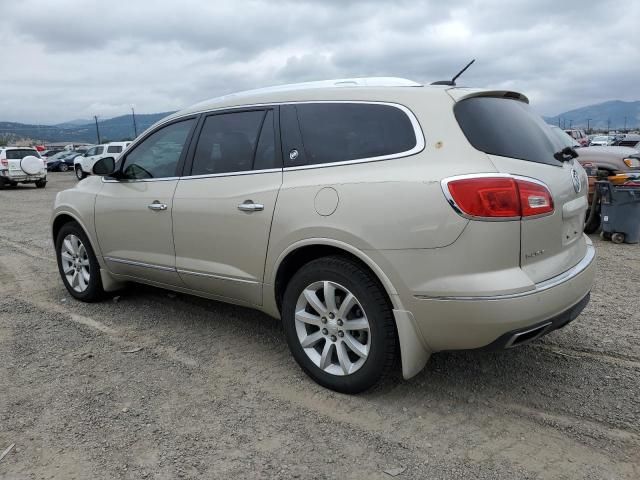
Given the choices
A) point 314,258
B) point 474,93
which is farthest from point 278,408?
point 474,93

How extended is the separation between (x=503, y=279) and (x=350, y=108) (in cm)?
130

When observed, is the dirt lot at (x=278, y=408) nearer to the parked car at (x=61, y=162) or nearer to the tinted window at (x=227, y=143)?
the tinted window at (x=227, y=143)

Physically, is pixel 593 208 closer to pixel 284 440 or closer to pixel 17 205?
pixel 284 440

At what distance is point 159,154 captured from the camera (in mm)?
4215

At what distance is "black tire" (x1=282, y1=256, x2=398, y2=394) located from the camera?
2.87 m

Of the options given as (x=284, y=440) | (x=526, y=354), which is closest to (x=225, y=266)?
(x=284, y=440)

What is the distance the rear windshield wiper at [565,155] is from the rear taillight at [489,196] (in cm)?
63

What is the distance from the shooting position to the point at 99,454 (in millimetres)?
2650

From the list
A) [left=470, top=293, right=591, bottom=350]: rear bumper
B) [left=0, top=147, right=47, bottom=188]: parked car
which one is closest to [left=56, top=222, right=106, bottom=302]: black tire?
[left=470, top=293, right=591, bottom=350]: rear bumper

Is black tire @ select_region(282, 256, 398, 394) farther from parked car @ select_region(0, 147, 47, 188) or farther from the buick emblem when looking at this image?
parked car @ select_region(0, 147, 47, 188)

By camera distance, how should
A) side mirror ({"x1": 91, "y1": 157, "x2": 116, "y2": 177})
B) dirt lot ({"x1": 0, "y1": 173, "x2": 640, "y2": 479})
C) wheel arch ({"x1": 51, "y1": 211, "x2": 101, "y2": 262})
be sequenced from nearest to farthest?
dirt lot ({"x1": 0, "y1": 173, "x2": 640, "y2": 479}) < side mirror ({"x1": 91, "y1": 157, "x2": 116, "y2": 177}) < wheel arch ({"x1": 51, "y1": 211, "x2": 101, "y2": 262})

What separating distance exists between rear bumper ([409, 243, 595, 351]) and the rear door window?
0.85 m

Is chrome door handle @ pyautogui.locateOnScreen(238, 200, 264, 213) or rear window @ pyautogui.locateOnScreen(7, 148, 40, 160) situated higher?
rear window @ pyautogui.locateOnScreen(7, 148, 40, 160)

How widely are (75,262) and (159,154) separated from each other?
1.59 meters
